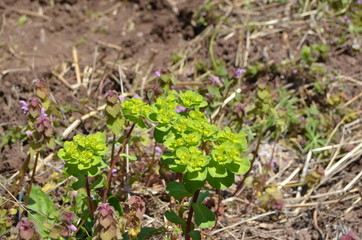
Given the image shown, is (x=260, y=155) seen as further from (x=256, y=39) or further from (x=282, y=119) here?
(x=256, y=39)

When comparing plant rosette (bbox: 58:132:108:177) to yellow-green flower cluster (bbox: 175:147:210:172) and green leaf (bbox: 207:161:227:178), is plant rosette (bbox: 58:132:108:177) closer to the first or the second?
yellow-green flower cluster (bbox: 175:147:210:172)

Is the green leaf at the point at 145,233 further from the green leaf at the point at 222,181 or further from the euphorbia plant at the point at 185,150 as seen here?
the green leaf at the point at 222,181

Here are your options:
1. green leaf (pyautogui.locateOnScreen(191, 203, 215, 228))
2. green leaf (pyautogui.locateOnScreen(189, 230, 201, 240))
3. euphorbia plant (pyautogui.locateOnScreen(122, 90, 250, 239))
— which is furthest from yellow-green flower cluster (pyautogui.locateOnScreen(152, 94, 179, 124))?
green leaf (pyautogui.locateOnScreen(189, 230, 201, 240))

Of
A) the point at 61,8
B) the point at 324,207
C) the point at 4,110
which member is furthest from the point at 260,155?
the point at 61,8

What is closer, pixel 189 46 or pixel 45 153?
pixel 45 153

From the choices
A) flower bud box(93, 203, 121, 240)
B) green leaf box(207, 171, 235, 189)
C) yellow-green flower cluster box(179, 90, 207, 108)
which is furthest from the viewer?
yellow-green flower cluster box(179, 90, 207, 108)

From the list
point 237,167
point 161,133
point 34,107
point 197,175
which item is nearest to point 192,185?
point 197,175

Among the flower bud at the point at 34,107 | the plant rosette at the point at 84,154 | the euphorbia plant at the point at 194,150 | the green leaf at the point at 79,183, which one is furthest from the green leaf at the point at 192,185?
the flower bud at the point at 34,107
